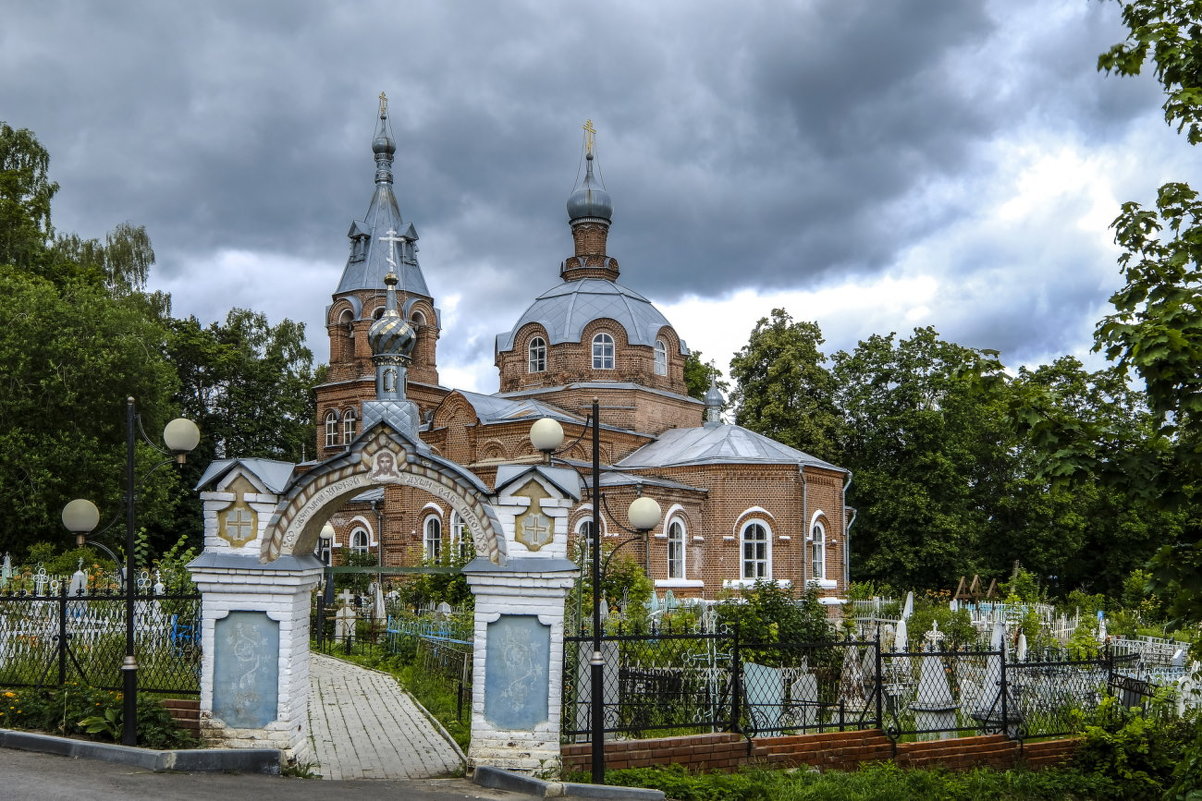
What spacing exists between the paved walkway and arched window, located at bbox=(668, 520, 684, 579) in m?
12.4

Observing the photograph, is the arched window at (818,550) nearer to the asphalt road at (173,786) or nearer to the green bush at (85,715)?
the asphalt road at (173,786)

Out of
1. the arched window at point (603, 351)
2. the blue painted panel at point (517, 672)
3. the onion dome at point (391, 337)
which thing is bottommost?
the blue painted panel at point (517, 672)

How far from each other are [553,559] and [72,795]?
→ 13.0 feet

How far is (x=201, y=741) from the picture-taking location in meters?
9.66

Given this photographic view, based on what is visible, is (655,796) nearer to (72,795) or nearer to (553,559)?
(553,559)

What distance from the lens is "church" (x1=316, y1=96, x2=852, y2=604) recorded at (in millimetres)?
28188

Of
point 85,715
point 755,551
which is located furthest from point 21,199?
point 85,715

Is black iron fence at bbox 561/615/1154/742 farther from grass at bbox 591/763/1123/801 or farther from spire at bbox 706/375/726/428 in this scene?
spire at bbox 706/375/726/428

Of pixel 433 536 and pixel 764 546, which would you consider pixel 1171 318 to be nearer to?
pixel 764 546

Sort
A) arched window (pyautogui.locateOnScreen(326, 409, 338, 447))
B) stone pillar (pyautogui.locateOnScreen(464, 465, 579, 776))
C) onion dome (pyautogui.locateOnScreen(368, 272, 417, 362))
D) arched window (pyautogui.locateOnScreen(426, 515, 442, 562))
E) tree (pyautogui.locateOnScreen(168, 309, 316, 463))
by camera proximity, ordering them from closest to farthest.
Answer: stone pillar (pyautogui.locateOnScreen(464, 465, 579, 776)) < onion dome (pyautogui.locateOnScreen(368, 272, 417, 362)) < arched window (pyautogui.locateOnScreen(426, 515, 442, 562)) < arched window (pyautogui.locateOnScreen(326, 409, 338, 447)) < tree (pyautogui.locateOnScreen(168, 309, 316, 463))

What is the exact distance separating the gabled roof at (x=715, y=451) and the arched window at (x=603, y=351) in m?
2.76

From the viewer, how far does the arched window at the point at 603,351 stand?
32938mm

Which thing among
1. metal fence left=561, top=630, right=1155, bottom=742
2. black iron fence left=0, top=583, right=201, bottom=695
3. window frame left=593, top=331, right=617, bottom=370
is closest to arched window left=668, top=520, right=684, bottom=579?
window frame left=593, top=331, right=617, bottom=370

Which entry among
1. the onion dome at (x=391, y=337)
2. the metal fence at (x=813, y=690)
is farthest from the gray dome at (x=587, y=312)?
the onion dome at (x=391, y=337)
